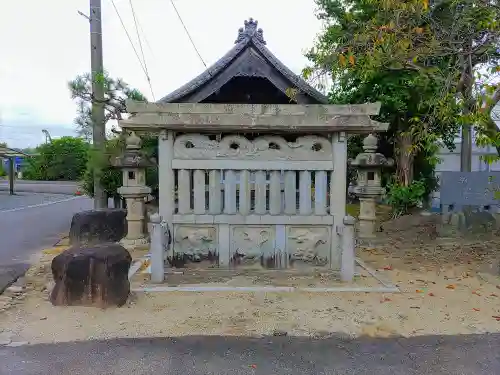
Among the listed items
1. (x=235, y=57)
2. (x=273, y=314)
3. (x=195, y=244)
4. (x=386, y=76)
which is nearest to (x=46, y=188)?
(x=235, y=57)

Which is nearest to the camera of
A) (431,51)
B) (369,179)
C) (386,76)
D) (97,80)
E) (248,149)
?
(431,51)

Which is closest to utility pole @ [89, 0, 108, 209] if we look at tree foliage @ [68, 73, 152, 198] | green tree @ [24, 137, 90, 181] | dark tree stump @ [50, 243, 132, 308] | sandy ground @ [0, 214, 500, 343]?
tree foliage @ [68, 73, 152, 198]

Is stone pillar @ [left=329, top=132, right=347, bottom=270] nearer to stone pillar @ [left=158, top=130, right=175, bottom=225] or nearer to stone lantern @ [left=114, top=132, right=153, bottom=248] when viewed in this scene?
stone pillar @ [left=158, top=130, right=175, bottom=225]

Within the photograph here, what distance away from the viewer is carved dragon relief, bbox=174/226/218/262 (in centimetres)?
678

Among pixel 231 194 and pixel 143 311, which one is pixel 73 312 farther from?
pixel 231 194

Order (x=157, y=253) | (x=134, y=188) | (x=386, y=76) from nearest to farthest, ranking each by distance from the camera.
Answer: (x=157, y=253), (x=134, y=188), (x=386, y=76)

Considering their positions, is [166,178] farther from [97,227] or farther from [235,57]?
[97,227]

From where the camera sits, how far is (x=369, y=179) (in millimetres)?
10508

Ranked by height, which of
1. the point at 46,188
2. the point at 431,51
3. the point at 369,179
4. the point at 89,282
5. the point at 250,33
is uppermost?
the point at 250,33

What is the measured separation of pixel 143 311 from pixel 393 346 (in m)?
2.84

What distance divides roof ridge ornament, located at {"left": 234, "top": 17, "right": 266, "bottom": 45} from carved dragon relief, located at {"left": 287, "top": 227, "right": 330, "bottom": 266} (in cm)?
499

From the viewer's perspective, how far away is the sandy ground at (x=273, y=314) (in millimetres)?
4578

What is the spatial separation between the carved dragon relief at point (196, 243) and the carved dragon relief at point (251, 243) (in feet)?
1.04

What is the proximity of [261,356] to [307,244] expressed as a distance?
2962 millimetres
